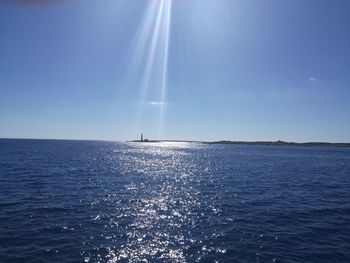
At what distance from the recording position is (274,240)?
68.4 feet

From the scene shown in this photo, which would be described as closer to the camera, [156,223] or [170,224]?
[170,224]

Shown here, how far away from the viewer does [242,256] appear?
18.0 m

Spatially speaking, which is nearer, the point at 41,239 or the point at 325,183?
the point at 41,239

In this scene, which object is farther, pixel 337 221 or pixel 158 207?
pixel 158 207

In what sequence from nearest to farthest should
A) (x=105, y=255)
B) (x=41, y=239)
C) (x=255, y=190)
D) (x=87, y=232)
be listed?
(x=105, y=255)
(x=41, y=239)
(x=87, y=232)
(x=255, y=190)

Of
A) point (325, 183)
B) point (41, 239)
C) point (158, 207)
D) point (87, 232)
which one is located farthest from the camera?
point (325, 183)

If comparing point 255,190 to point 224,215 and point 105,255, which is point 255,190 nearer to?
point 224,215

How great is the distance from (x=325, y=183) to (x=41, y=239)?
144 feet

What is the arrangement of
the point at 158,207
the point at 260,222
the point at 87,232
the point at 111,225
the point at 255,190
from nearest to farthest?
1. the point at 87,232
2. the point at 111,225
3. the point at 260,222
4. the point at 158,207
5. the point at 255,190

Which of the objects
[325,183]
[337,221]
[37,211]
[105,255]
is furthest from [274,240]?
[325,183]

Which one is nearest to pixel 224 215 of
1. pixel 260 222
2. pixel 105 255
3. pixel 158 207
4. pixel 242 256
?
pixel 260 222

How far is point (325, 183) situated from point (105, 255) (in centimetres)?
4219

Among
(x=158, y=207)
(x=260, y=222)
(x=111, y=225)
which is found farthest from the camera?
(x=158, y=207)

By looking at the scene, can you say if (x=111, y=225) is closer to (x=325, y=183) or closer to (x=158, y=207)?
(x=158, y=207)
